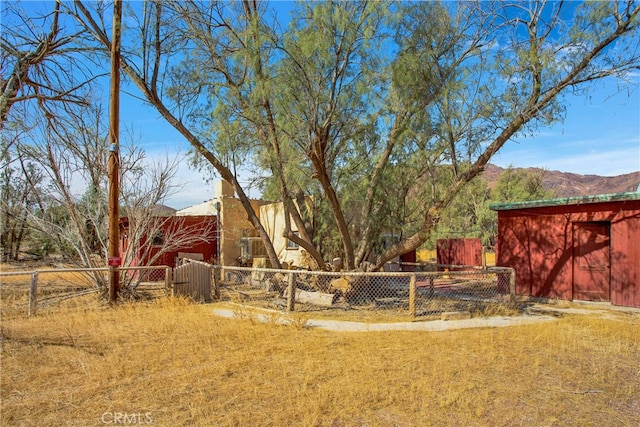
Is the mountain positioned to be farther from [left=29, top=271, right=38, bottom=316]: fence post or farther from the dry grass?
[left=29, top=271, right=38, bottom=316]: fence post

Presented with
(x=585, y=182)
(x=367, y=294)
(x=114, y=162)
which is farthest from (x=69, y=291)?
(x=585, y=182)

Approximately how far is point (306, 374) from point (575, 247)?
10.4m

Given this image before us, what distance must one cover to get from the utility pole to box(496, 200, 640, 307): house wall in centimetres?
1163

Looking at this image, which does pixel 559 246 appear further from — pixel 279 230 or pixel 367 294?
pixel 279 230

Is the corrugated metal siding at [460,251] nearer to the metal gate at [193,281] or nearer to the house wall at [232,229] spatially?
the house wall at [232,229]

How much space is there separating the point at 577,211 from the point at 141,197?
41.6 feet

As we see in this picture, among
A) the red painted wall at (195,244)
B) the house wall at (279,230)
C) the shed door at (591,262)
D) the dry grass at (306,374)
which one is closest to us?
the dry grass at (306,374)

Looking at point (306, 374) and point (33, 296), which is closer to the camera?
point (306, 374)

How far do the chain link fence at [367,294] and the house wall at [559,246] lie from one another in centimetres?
86

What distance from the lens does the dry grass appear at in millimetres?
4566

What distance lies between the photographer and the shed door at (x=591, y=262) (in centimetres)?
1241

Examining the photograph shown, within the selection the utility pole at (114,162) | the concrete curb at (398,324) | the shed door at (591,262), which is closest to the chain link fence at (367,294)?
the concrete curb at (398,324)

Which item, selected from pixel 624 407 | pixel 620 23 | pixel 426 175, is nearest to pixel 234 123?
pixel 426 175

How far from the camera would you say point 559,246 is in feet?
43.3
